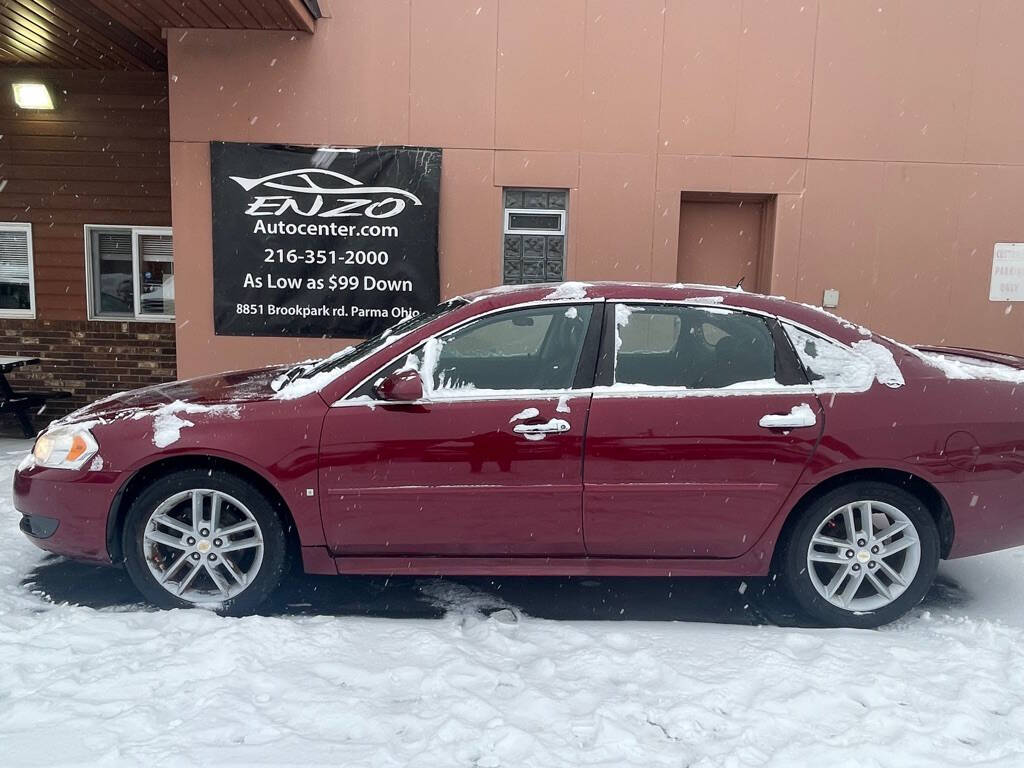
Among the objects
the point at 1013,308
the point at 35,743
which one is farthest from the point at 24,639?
the point at 1013,308

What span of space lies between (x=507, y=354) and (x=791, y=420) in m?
1.39

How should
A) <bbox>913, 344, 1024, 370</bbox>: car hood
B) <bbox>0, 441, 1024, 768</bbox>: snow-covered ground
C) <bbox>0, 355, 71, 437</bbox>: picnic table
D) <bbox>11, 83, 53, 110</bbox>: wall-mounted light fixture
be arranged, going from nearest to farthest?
<bbox>0, 441, 1024, 768</bbox>: snow-covered ground < <bbox>913, 344, 1024, 370</bbox>: car hood < <bbox>0, 355, 71, 437</bbox>: picnic table < <bbox>11, 83, 53, 110</bbox>: wall-mounted light fixture

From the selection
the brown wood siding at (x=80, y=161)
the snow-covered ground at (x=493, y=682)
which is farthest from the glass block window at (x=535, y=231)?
the brown wood siding at (x=80, y=161)

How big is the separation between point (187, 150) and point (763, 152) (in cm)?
529

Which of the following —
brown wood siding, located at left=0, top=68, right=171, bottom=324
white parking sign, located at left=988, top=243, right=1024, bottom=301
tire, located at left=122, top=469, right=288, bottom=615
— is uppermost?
brown wood siding, located at left=0, top=68, right=171, bottom=324

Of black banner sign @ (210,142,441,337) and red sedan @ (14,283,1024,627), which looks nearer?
red sedan @ (14,283,1024,627)

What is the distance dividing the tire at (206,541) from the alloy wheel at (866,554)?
101 inches

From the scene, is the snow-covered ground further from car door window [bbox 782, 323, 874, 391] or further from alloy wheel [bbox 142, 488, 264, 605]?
car door window [bbox 782, 323, 874, 391]

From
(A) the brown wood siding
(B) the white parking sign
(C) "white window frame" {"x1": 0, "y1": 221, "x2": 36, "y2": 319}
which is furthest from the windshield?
(C) "white window frame" {"x1": 0, "y1": 221, "x2": 36, "y2": 319}

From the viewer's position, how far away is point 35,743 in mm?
2471

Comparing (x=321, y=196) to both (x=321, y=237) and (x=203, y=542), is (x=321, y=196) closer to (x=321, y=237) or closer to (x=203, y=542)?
(x=321, y=237)

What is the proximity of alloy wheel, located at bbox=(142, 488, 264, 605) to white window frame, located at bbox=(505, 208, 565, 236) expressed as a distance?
4184mm

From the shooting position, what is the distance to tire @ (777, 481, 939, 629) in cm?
352

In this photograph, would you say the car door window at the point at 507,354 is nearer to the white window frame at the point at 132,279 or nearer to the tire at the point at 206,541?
the tire at the point at 206,541
